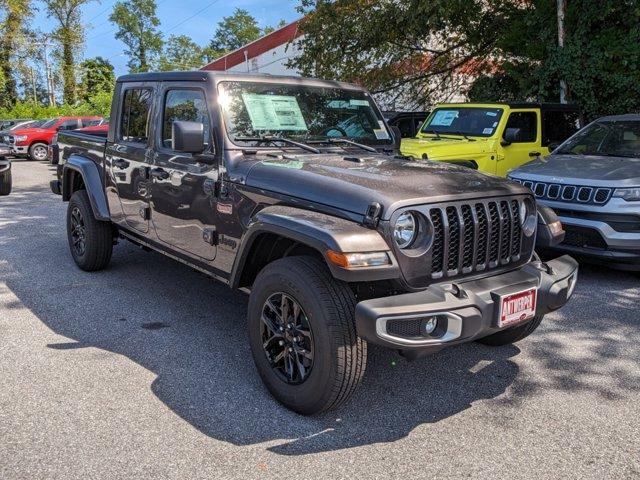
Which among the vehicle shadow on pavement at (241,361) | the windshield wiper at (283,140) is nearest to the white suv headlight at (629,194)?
the vehicle shadow on pavement at (241,361)

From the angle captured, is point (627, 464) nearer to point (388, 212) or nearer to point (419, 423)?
point (419, 423)

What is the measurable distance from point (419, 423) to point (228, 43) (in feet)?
292

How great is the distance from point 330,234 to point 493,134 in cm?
652

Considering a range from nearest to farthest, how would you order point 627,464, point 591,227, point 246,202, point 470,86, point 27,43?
point 627,464 < point 246,202 < point 591,227 < point 470,86 < point 27,43

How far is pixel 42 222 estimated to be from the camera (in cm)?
891

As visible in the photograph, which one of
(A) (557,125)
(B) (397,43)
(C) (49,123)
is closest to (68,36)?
(C) (49,123)

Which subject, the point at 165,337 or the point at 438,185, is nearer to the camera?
the point at 438,185

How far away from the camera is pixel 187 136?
3.70 metres

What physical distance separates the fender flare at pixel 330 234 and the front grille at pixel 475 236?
0.33 meters

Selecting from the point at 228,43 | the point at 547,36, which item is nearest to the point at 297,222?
the point at 547,36

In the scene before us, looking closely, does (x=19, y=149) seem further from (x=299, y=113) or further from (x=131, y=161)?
(x=299, y=113)

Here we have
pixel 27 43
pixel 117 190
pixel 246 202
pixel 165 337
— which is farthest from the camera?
pixel 27 43

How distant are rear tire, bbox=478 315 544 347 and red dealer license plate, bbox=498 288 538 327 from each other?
0.72 m

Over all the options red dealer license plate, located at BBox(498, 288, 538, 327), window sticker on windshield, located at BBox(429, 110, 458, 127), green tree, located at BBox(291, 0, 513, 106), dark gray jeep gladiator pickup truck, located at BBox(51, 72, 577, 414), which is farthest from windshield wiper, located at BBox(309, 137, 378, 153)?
green tree, located at BBox(291, 0, 513, 106)
